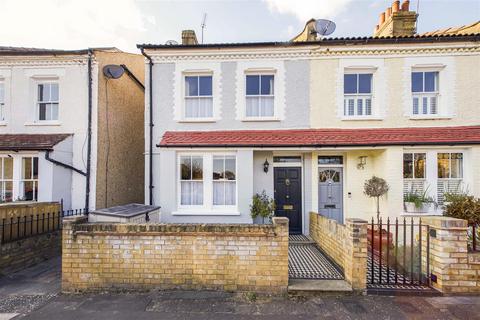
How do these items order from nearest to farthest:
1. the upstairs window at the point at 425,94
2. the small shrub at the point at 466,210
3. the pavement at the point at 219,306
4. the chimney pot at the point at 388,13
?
the pavement at the point at 219,306 → the small shrub at the point at 466,210 → the upstairs window at the point at 425,94 → the chimney pot at the point at 388,13

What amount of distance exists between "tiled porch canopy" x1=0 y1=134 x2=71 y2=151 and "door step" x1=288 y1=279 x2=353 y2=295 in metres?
8.51

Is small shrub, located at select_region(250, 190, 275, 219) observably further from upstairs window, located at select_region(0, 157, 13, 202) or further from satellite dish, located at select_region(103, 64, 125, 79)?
upstairs window, located at select_region(0, 157, 13, 202)

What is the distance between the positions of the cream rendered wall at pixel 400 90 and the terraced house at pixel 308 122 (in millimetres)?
34

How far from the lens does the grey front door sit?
9.36m

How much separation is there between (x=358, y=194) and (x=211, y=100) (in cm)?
627

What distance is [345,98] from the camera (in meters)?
9.14

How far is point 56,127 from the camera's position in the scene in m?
9.31

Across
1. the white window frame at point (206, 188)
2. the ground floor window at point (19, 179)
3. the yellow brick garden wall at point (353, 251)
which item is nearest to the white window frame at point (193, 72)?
the white window frame at point (206, 188)

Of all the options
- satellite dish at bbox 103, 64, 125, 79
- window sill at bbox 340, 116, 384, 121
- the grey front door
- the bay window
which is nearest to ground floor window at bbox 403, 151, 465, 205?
the bay window

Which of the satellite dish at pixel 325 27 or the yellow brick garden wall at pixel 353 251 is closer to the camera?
the yellow brick garden wall at pixel 353 251

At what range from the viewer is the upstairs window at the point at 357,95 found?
913cm

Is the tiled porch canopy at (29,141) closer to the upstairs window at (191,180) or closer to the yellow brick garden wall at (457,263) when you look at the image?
the upstairs window at (191,180)

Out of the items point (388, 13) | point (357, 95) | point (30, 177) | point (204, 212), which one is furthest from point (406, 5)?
point (30, 177)

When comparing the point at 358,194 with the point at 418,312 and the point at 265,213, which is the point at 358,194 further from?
the point at 418,312
